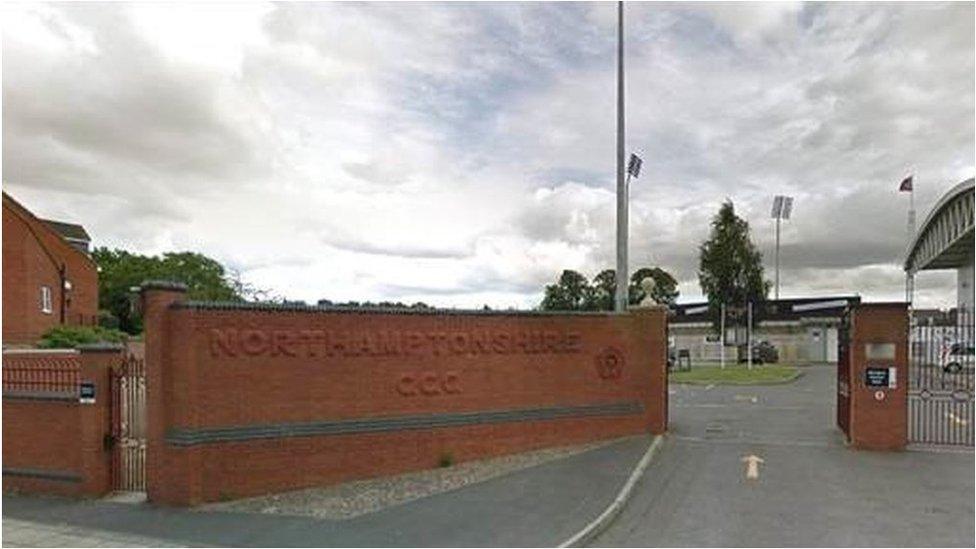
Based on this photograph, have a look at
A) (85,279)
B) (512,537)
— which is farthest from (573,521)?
(85,279)

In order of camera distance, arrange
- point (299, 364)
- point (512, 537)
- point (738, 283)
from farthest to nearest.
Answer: point (738, 283), point (299, 364), point (512, 537)

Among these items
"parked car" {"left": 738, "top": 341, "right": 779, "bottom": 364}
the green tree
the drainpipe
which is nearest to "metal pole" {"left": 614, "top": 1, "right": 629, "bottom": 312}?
the drainpipe

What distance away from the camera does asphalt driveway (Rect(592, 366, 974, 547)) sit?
8609 millimetres

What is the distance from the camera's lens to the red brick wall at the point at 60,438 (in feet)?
36.6

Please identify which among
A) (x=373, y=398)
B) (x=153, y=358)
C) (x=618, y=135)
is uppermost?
(x=618, y=135)

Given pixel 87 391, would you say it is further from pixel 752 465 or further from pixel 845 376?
pixel 845 376

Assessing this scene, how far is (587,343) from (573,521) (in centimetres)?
593

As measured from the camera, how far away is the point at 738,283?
170ft

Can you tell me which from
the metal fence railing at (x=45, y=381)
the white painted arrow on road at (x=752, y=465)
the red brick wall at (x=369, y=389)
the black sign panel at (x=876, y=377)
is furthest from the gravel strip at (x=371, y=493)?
the black sign panel at (x=876, y=377)

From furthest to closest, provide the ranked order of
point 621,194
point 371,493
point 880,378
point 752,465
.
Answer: point 621,194
point 880,378
point 752,465
point 371,493

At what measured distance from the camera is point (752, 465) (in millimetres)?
12508

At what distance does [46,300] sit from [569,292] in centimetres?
6662

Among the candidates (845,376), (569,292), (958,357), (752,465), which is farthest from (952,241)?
(569,292)

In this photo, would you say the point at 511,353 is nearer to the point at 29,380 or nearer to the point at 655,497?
the point at 655,497
